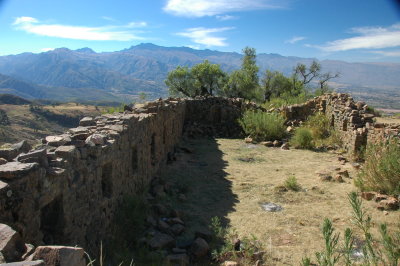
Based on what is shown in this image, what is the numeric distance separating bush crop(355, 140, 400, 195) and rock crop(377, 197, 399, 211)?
12.7 inches

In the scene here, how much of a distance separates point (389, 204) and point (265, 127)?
A: 791 cm

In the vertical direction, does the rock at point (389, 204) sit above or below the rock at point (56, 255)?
below

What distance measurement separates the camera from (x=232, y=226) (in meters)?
6.52

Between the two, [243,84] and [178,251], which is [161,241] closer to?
[178,251]

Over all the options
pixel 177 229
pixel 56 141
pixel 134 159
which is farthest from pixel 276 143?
pixel 56 141

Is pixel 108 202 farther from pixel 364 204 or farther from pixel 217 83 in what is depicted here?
pixel 217 83

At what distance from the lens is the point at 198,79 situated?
32.0 meters

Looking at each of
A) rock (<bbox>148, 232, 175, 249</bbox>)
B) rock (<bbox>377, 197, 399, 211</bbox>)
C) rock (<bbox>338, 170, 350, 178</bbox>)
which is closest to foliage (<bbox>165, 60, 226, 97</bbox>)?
rock (<bbox>338, 170, 350, 178</bbox>)

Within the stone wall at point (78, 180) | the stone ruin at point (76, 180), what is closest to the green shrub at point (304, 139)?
the stone ruin at point (76, 180)

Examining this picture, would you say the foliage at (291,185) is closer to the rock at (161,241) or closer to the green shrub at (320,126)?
the rock at (161,241)

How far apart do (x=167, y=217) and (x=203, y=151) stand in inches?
256

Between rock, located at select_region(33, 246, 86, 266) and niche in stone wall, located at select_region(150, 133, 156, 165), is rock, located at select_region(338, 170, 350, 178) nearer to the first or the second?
niche in stone wall, located at select_region(150, 133, 156, 165)

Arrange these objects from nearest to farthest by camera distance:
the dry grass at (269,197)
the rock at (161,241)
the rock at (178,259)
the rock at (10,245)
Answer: the rock at (10,245), the rock at (178,259), the rock at (161,241), the dry grass at (269,197)

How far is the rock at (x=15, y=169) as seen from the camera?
327 cm
